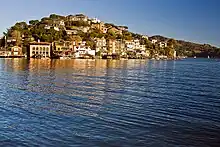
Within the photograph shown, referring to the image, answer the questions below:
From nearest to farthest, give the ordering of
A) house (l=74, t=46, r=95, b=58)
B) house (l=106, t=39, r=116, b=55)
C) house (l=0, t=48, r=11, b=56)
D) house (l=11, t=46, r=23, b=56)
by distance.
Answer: house (l=0, t=48, r=11, b=56)
house (l=11, t=46, r=23, b=56)
house (l=74, t=46, r=95, b=58)
house (l=106, t=39, r=116, b=55)

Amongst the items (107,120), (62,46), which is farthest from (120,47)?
(107,120)

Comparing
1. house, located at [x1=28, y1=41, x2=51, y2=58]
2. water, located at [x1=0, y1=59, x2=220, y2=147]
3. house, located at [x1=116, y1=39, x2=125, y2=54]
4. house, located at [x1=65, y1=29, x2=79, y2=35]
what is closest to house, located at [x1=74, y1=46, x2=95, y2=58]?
house, located at [x1=28, y1=41, x2=51, y2=58]

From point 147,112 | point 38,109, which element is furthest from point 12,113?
point 147,112

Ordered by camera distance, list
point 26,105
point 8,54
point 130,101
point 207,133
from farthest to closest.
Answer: point 8,54 < point 130,101 < point 26,105 < point 207,133

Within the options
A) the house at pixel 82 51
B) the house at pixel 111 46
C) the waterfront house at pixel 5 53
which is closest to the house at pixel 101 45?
the house at pixel 111 46

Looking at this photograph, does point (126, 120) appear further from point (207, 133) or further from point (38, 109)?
point (38, 109)

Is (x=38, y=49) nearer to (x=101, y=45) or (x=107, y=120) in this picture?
(x=101, y=45)

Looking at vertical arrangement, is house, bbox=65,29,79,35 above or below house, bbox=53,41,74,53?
above

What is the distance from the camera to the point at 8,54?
155875 millimetres

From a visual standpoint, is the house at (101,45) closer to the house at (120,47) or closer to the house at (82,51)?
the house at (120,47)

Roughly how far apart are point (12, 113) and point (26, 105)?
2.76 meters

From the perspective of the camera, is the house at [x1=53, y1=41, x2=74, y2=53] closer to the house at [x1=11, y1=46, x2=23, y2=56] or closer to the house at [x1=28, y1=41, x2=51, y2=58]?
the house at [x1=28, y1=41, x2=51, y2=58]

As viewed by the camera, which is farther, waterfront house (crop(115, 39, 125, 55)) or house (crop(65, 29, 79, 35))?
waterfront house (crop(115, 39, 125, 55))

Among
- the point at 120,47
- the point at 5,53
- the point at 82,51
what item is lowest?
the point at 5,53
